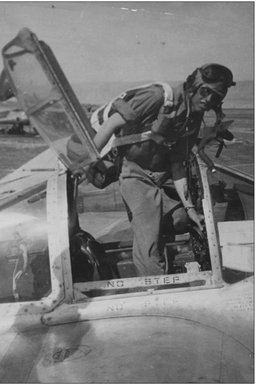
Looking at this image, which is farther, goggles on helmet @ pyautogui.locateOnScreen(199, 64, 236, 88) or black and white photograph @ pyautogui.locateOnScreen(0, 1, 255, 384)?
goggles on helmet @ pyautogui.locateOnScreen(199, 64, 236, 88)

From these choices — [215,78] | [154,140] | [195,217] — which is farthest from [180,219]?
[215,78]

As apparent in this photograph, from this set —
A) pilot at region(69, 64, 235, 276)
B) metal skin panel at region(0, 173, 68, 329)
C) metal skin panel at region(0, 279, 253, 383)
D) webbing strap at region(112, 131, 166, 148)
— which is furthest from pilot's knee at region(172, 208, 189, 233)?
metal skin panel at region(0, 173, 68, 329)

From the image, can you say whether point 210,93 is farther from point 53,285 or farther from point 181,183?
point 53,285

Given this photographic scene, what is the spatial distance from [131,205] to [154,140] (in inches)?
17.6

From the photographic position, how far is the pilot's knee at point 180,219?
2.93 m

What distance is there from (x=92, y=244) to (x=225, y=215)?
93cm

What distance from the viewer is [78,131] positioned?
2.02 m

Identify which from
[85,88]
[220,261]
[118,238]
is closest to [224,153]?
[118,238]

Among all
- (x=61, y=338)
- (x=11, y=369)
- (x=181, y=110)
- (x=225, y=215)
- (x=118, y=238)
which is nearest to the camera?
(x=11, y=369)

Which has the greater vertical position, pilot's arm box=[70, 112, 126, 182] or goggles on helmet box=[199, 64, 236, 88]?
goggles on helmet box=[199, 64, 236, 88]

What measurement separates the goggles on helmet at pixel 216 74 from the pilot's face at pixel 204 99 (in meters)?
0.06

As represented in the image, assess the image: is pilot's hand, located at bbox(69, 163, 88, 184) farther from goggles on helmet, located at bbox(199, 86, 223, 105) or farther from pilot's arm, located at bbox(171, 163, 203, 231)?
goggles on helmet, located at bbox(199, 86, 223, 105)

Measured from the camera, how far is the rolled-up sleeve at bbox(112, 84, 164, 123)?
242cm

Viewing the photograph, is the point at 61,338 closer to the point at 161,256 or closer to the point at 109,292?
the point at 109,292
